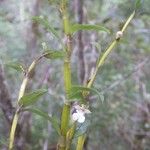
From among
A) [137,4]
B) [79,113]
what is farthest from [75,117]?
[137,4]

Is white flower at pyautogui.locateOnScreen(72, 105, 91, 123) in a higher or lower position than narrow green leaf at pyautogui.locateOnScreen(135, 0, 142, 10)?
lower

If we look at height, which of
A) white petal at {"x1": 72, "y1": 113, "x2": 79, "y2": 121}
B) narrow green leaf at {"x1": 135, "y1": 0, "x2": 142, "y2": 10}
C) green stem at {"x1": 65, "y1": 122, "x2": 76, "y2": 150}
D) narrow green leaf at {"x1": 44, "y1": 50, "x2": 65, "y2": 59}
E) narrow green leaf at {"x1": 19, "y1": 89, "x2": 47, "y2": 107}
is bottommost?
green stem at {"x1": 65, "y1": 122, "x2": 76, "y2": 150}

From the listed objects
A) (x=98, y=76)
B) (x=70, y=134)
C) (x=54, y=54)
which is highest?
(x=98, y=76)

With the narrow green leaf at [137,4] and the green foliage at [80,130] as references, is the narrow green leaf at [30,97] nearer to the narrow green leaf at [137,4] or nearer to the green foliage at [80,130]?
the green foliage at [80,130]

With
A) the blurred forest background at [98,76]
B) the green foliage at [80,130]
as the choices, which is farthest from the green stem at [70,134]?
the blurred forest background at [98,76]

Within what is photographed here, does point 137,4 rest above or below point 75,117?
above

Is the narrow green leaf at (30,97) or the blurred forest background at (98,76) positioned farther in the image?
the blurred forest background at (98,76)

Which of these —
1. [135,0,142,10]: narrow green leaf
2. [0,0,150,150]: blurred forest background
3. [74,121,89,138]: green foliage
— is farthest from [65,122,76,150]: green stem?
[0,0,150,150]: blurred forest background

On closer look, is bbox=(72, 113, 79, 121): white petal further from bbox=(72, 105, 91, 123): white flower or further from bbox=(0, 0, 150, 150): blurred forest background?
bbox=(0, 0, 150, 150): blurred forest background

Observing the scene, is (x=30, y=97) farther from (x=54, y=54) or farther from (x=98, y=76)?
(x=98, y=76)

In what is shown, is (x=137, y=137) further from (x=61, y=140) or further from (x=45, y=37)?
(x=61, y=140)

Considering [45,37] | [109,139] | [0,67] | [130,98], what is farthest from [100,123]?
[0,67]
